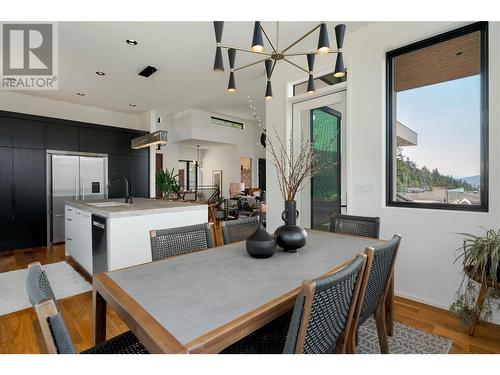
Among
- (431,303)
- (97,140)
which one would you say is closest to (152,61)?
(97,140)

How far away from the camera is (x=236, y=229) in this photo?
2086mm

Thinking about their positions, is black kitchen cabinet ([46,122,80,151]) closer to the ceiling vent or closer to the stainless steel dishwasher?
the ceiling vent

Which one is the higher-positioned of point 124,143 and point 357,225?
point 124,143

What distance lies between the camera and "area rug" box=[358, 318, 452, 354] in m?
1.78

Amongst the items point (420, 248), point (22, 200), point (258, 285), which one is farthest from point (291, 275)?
point (22, 200)

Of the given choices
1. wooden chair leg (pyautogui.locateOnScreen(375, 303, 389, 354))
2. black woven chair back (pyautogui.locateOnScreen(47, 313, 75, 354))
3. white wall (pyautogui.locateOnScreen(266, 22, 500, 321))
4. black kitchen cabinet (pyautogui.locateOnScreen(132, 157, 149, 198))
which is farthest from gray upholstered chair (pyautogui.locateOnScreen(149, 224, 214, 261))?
black kitchen cabinet (pyautogui.locateOnScreen(132, 157, 149, 198))

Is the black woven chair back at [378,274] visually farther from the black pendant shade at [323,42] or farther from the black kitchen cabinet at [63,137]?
the black kitchen cabinet at [63,137]

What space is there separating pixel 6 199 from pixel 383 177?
5750 mm

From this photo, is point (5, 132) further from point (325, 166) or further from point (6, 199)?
point (325, 166)

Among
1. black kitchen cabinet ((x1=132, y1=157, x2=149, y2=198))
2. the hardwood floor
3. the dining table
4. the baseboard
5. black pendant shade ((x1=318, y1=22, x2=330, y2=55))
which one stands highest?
black pendant shade ((x1=318, y1=22, x2=330, y2=55))

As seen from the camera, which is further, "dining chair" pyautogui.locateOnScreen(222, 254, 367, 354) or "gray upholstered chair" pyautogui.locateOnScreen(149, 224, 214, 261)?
"gray upholstered chair" pyautogui.locateOnScreen(149, 224, 214, 261)

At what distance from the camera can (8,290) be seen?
2869 millimetres

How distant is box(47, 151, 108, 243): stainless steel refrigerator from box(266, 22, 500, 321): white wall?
15.8 ft

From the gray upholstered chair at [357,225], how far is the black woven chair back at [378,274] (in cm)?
70
